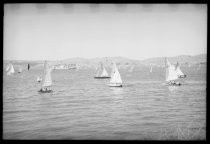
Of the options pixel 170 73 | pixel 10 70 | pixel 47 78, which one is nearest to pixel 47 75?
pixel 47 78

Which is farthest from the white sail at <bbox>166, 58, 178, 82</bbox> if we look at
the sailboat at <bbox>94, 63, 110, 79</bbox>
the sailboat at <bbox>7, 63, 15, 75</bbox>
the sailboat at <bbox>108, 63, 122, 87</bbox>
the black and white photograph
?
the sailboat at <bbox>7, 63, 15, 75</bbox>

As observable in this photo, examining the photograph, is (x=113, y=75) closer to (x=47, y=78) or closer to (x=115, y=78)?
(x=115, y=78)

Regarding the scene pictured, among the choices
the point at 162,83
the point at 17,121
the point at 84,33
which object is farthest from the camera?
the point at 162,83

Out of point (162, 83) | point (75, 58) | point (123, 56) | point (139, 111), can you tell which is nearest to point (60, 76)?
point (75, 58)

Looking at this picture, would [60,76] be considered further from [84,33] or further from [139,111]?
[139,111]

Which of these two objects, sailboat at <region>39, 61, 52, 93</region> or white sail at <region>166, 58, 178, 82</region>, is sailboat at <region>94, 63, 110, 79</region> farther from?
white sail at <region>166, 58, 178, 82</region>

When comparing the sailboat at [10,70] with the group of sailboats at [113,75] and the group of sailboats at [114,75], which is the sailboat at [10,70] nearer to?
the group of sailboats at [114,75]
